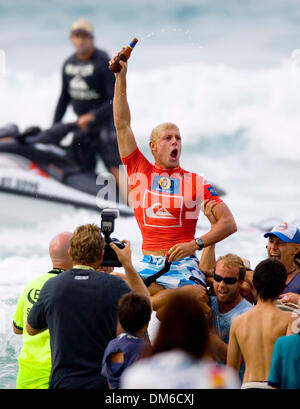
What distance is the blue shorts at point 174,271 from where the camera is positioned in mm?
4535

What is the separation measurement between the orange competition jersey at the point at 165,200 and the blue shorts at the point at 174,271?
10 cm

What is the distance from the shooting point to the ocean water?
75.4ft

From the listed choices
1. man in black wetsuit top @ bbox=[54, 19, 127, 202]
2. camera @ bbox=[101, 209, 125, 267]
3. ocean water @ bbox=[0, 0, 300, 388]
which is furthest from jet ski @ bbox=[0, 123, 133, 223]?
camera @ bbox=[101, 209, 125, 267]

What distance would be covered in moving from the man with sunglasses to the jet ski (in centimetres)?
1116

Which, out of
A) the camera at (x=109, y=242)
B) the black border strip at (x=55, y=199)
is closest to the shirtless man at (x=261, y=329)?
the camera at (x=109, y=242)

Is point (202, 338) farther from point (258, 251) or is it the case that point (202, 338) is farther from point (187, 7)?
point (187, 7)

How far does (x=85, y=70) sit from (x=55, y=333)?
11.8 m

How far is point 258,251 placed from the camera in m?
16.6

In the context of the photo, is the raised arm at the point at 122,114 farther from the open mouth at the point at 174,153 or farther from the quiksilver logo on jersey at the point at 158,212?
the quiksilver logo on jersey at the point at 158,212

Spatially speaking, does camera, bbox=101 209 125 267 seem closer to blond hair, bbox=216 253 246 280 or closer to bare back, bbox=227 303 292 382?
blond hair, bbox=216 253 246 280

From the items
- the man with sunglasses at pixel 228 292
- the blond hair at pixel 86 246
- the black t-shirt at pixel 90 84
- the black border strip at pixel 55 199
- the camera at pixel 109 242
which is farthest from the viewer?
the black border strip at pixel 55 199

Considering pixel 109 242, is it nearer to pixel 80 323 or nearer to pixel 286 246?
pixel 80 323

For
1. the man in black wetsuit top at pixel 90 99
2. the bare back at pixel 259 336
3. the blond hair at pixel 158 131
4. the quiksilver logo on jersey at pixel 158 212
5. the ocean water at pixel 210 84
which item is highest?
the ocean water at pixel 210 84
